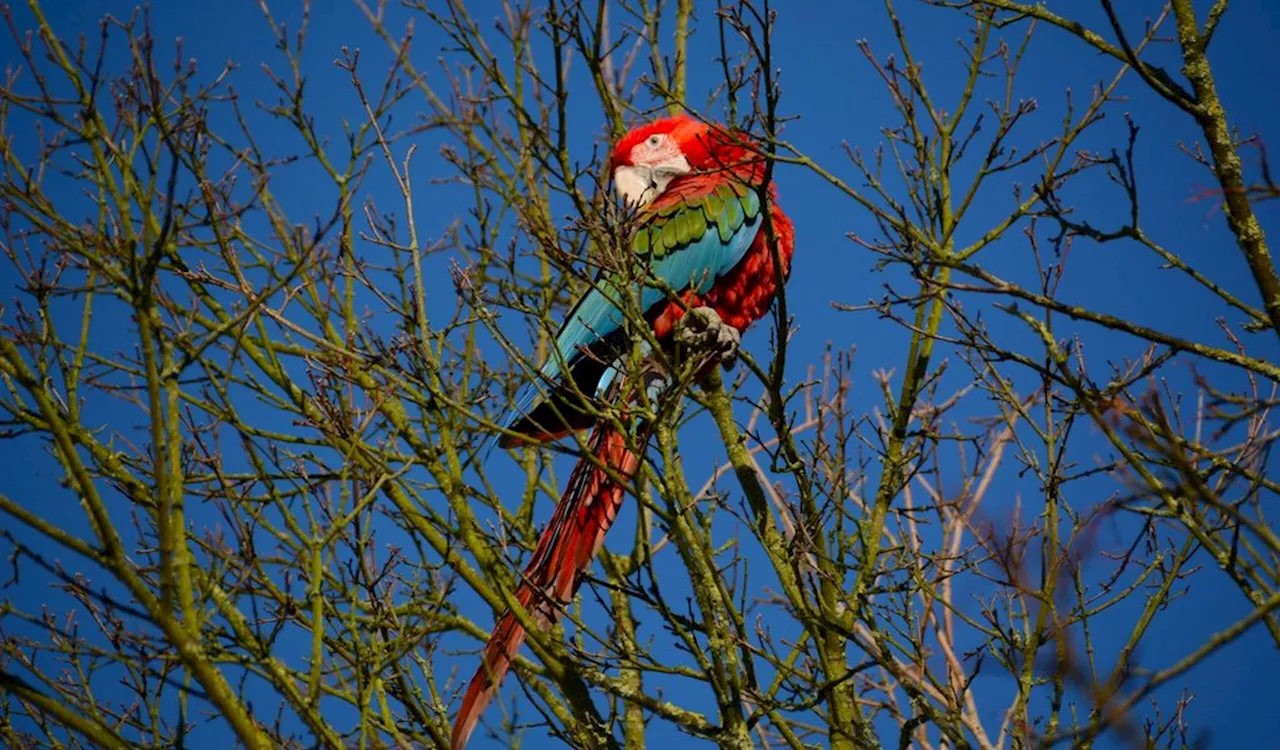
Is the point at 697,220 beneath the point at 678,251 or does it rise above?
above

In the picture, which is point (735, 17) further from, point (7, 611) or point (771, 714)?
point (7, 611)

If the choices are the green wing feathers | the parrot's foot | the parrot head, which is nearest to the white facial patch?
the parrot head

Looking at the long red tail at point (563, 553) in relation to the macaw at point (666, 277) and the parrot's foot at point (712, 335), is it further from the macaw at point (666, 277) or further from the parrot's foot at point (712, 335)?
the parrot's foot at point (712, 335)

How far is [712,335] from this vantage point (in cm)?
409

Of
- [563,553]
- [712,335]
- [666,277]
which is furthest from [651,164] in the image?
[563,553]

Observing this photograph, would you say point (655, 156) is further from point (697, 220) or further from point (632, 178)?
point (697, 220)

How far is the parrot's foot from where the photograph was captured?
3.93 m

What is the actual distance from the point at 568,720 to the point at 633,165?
2.11m

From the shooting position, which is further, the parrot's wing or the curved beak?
the curved beak

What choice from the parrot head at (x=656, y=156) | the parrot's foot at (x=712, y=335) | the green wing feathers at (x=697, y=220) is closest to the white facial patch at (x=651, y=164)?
the parrot head at (x=656, y=156)

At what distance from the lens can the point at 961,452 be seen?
4293mm

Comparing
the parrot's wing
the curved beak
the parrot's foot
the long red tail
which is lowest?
the long red tail

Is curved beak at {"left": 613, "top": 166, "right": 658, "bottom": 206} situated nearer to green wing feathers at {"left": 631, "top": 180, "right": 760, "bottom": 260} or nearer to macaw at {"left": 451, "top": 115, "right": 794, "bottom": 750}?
macaw at {"left": 451, "top": 115, "right": 794, "bottom": 750}

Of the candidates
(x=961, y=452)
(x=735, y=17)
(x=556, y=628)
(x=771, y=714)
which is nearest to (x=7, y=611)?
(x=556, y=628)
